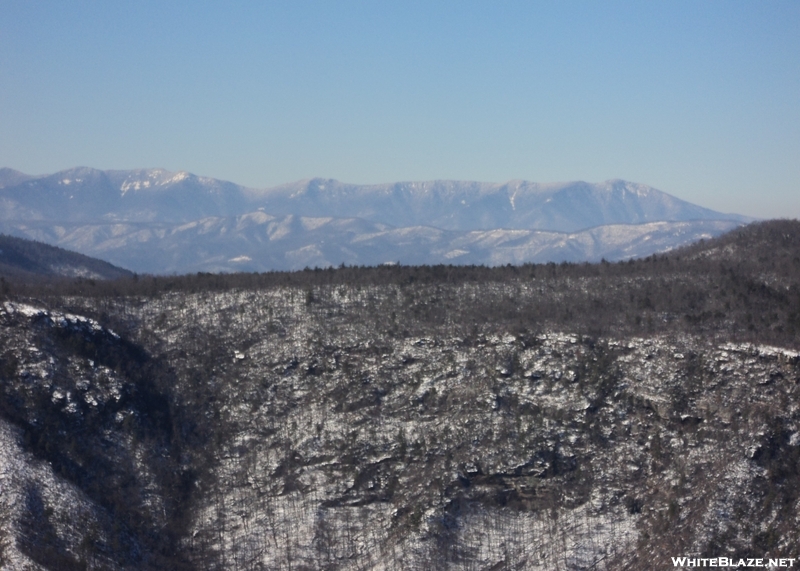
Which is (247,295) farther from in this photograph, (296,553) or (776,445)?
(776,445)

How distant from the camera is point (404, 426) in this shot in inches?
2259

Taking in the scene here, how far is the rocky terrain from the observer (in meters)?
49.0

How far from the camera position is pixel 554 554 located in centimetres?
4866

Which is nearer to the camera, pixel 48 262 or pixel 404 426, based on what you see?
pixel 404 426

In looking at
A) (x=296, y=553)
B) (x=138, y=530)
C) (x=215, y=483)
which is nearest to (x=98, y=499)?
(x=138, y=530)

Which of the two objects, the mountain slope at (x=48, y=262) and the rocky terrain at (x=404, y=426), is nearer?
the rocky terrain at (x=404, y=426)

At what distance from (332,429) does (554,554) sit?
57.8ft

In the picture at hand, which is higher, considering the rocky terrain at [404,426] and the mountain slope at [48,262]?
the mountain slope at [48,262]

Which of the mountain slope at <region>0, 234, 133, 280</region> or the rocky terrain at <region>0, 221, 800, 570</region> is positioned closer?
the rocky terrain at <region>0, 221, 800, 570</region>

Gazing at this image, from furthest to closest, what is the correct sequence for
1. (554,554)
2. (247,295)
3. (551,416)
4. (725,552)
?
1. (247,295)
2. (551,416)
3. (554,554)
4. (725,552)

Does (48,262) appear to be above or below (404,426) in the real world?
above

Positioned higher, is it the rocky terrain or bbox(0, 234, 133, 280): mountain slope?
bbox(0, 234, 133, 280): mountain slope

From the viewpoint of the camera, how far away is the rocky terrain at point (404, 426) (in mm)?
49000

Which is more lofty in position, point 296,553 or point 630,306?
point 630,306
